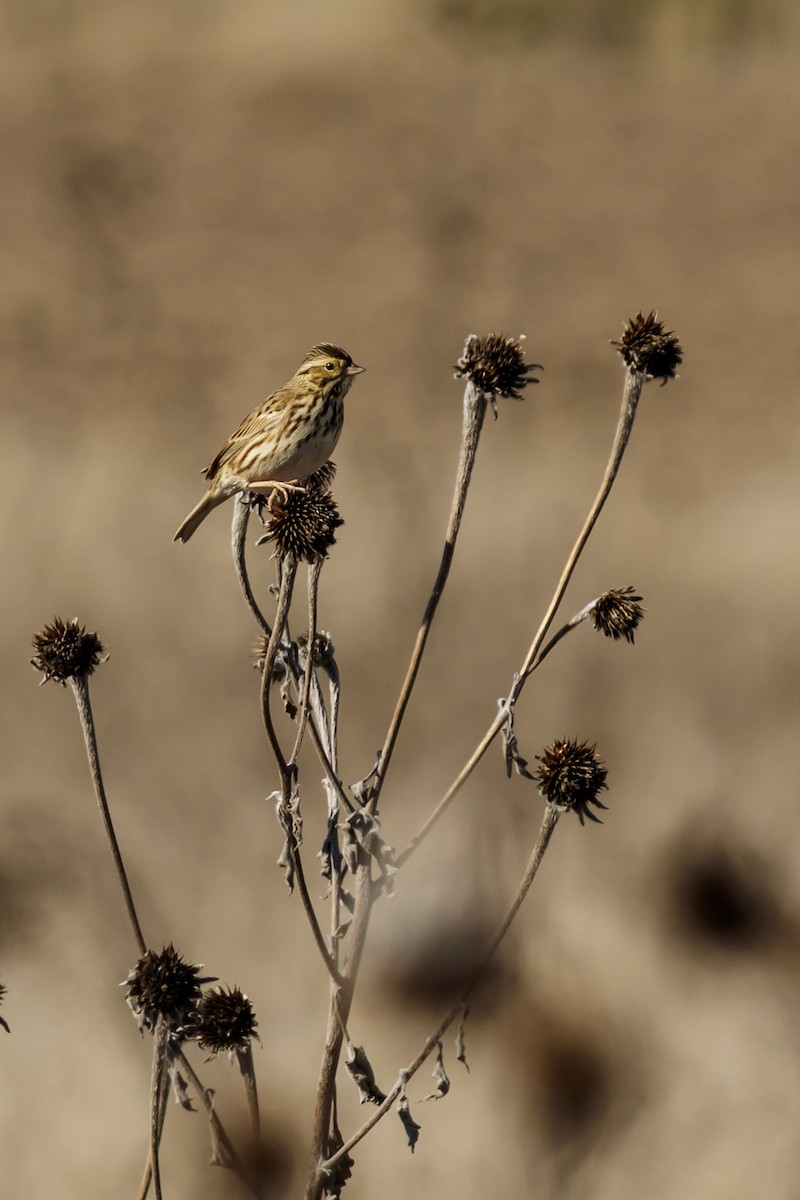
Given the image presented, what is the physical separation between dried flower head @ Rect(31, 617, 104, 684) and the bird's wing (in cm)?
55

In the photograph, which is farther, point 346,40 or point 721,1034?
point 346,40

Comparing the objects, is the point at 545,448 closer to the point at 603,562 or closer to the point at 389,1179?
the point at 603,562

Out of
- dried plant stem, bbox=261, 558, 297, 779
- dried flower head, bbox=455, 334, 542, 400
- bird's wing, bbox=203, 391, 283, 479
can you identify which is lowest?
dried plant stem, bbox=261, 558, 297, 779

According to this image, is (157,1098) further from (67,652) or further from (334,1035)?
(67,652)

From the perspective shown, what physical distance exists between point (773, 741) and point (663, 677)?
54 centimetres

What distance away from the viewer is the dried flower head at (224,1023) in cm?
165

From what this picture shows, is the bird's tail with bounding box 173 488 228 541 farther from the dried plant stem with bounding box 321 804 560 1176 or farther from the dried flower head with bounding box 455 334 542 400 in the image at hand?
the dried plant stem with bounding box 321 804 560 1176

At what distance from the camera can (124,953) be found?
4699 millimetres

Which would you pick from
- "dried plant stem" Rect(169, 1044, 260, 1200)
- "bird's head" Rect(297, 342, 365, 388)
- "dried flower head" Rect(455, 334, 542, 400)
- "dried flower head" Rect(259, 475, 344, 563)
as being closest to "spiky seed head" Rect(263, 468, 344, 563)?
"dried flower head" Rect(259, 475, 344, 563)

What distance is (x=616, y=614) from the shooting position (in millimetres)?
1734

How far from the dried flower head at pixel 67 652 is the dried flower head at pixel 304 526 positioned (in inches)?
9.9

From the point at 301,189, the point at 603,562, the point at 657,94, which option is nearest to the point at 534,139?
the point at 657,94

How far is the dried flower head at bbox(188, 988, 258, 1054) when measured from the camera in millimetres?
1653

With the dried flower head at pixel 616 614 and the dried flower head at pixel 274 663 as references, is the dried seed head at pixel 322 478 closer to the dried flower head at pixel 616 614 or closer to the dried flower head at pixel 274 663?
the dried flower head at pixel 274 663
